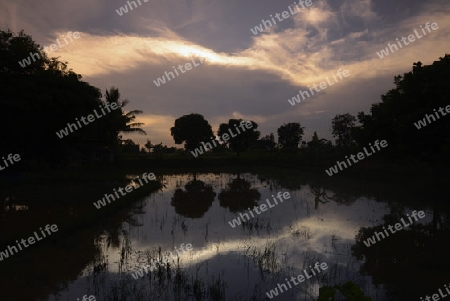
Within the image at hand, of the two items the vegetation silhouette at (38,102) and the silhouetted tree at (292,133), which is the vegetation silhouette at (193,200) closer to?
the vegetation silhouette at (38,102)

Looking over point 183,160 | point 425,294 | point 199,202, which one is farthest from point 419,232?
point 183,160

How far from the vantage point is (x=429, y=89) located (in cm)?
1712

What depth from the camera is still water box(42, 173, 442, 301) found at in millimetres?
6949

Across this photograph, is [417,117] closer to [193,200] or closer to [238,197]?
[238,197]

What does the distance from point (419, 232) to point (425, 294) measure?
569 cm

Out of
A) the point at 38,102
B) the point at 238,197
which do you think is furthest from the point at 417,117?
the point at 38,102

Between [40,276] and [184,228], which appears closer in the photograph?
[40,276]

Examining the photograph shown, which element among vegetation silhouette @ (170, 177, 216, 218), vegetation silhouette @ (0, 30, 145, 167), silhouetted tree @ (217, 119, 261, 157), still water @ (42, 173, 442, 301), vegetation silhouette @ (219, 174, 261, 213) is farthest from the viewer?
silhouetted tree @ (217, 119, 261, 157)

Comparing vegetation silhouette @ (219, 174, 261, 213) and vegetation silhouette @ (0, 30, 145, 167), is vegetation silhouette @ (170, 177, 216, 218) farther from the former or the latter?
vegetation silhouette @ (0, 30, 145, 167)

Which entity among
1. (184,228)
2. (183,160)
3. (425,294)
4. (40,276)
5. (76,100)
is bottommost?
(425,294)

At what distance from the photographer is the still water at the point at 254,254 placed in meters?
6.95

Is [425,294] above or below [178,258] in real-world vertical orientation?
below

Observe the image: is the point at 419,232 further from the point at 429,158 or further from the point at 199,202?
the point at 199,202

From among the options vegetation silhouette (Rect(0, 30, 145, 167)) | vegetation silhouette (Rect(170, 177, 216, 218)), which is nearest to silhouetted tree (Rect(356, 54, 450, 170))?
vegetation silhouette (Rect(170, 177, 216, 218))
